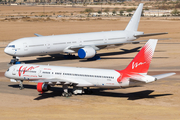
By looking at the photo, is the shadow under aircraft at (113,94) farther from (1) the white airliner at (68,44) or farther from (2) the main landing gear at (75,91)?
(1) the white airliner at (68,44)

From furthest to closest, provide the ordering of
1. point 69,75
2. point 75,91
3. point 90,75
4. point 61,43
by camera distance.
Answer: point 61,43 < point 75,91 < point 69,75 < point 90,75

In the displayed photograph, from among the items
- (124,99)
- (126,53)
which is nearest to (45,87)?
(124,99)

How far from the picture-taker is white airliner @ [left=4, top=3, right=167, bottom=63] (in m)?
62.5

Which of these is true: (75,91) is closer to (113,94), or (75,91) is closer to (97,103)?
(97,103)

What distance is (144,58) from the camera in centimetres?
3731

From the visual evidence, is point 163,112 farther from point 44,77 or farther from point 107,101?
point 44,77

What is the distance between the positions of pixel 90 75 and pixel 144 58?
6.93m

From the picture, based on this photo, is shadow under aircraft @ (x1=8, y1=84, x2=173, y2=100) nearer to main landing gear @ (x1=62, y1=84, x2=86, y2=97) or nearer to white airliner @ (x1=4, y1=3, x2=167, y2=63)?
main landing gear @ (x1=62, y1=84, x2=86, y2=97)

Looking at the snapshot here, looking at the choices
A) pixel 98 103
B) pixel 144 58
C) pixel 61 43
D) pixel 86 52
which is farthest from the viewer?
pixel 61 43

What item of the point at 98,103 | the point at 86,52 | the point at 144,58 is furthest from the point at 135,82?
the point at 86,52

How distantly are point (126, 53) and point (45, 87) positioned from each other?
41.2 meters

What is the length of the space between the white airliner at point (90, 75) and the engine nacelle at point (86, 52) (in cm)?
2286

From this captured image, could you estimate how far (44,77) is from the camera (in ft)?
138

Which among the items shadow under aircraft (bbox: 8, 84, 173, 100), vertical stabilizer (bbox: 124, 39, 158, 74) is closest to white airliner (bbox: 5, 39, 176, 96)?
vertical stabilizer (bbox: 124, 39, 158, 74)
